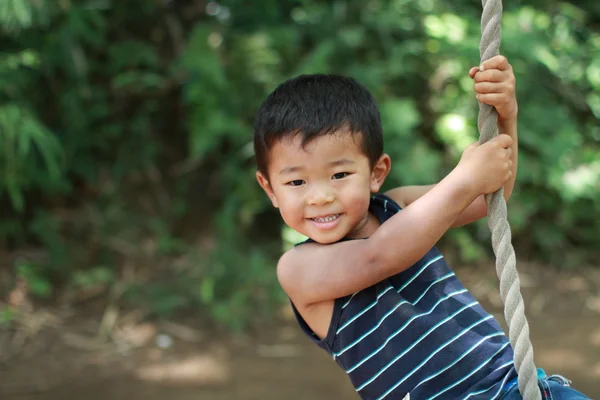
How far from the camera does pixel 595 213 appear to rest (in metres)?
4.31

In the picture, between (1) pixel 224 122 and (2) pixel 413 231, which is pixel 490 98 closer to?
(2) pixel 413 231

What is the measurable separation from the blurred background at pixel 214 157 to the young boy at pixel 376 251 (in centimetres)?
207

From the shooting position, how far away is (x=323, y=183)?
1332 millimetres

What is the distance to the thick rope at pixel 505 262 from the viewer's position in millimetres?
1219

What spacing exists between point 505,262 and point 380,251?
22 centimetres

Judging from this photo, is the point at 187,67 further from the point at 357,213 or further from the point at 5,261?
the point at 357,213

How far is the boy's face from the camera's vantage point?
52.3 inches

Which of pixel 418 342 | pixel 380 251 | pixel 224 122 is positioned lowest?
pixel 418 342

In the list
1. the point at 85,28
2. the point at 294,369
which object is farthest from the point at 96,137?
the point at 294,369

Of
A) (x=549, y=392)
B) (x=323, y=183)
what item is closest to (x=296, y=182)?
(x=323, y=183)

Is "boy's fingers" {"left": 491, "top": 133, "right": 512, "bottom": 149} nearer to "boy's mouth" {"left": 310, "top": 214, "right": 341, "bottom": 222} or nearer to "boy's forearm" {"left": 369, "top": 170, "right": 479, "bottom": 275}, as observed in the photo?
"boy's forearm" {"left": 369, "top": 170, "right": 479, "bottom": 275}

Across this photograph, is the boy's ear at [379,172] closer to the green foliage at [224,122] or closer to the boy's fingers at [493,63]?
the boy's fingers at [493,63]

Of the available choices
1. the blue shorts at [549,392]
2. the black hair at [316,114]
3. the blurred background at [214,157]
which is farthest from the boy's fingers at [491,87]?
the blurred background at [214,157]

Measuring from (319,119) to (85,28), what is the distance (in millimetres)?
2934
